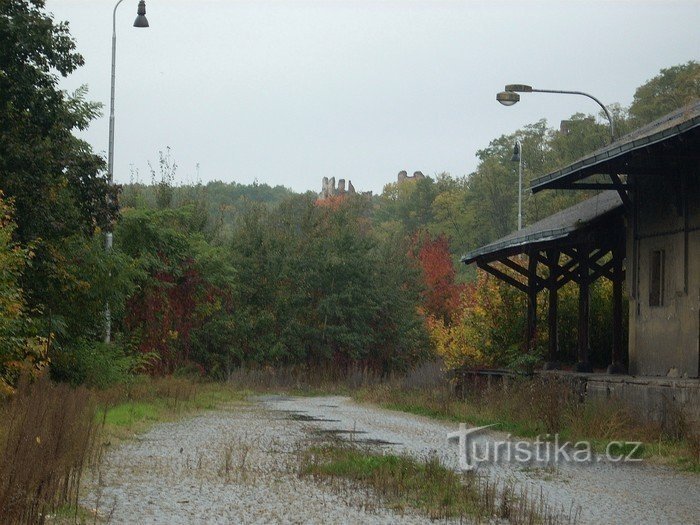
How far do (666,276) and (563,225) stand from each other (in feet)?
12.7

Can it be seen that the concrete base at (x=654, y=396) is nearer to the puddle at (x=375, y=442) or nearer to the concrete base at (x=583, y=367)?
→ the concrete base at (x=583, y=367)

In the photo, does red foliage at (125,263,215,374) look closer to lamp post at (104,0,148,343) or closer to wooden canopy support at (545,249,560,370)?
lamp post at (104,0,148,343)

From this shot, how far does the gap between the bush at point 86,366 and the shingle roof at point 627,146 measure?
1182 cm

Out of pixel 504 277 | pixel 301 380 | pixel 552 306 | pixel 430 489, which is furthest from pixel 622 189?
pixel 301 380

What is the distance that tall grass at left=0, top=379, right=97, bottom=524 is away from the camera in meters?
8.28

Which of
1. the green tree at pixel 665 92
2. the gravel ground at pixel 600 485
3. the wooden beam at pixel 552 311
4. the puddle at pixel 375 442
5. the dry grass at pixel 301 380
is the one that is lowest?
the dry grass at pixel 301 380

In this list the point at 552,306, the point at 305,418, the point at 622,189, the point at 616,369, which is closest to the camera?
the point at 622,189

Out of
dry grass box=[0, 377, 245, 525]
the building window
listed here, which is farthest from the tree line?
the building window

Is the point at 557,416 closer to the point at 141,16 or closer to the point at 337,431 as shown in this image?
the point at 337,431

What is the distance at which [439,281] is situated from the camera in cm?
6825

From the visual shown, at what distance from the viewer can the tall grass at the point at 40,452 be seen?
8281mm

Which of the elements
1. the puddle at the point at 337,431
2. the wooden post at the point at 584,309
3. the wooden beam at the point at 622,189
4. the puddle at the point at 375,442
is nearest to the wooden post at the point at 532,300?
the wooden post at the point at 584,309

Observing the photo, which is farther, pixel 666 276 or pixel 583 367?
pixel 583 367

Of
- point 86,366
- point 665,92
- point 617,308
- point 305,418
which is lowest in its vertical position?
point 305,418
